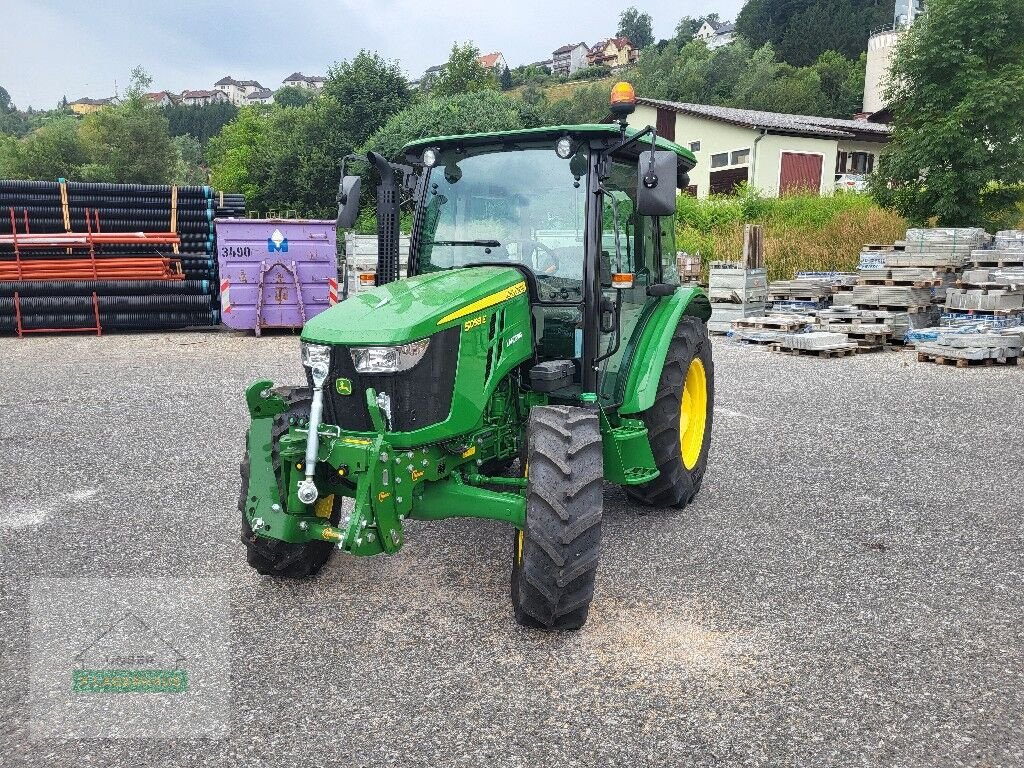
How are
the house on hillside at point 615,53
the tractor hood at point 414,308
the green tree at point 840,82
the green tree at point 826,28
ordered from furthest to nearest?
1. the house on hillside at point 615,53
2. the green tree at point 826,28
3. the green tree at point 840,82
4. the tractor hood at point 414,308

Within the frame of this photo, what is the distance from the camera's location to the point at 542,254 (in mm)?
4480

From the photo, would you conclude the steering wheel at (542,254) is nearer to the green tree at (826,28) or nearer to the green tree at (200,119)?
the green tree at (826,28)

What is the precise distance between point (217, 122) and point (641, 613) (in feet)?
338

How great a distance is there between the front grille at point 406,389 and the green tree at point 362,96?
31.3 meters

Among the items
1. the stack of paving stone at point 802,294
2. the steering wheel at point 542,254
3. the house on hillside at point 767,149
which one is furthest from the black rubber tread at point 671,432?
the house on hillside at point 767,149

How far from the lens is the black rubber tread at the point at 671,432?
500 centimetres

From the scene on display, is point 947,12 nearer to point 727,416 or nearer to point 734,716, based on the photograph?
point 727,416

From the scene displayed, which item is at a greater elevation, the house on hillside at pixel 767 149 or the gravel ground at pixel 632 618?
the house on hillside at pixel 767 149

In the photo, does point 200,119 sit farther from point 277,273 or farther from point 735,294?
point 735,294

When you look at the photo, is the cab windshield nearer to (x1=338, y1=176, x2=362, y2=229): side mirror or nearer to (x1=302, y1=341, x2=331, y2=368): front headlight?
(x1=338, y1=176, x2=362, y2=229): side mirror

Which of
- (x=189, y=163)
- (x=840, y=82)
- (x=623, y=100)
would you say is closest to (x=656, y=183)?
(x=623, y=100)

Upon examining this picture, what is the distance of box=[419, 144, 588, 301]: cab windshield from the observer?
14.5ft

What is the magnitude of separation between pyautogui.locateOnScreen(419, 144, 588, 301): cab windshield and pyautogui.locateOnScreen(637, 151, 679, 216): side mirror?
0.51 m

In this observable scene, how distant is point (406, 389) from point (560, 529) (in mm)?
909
